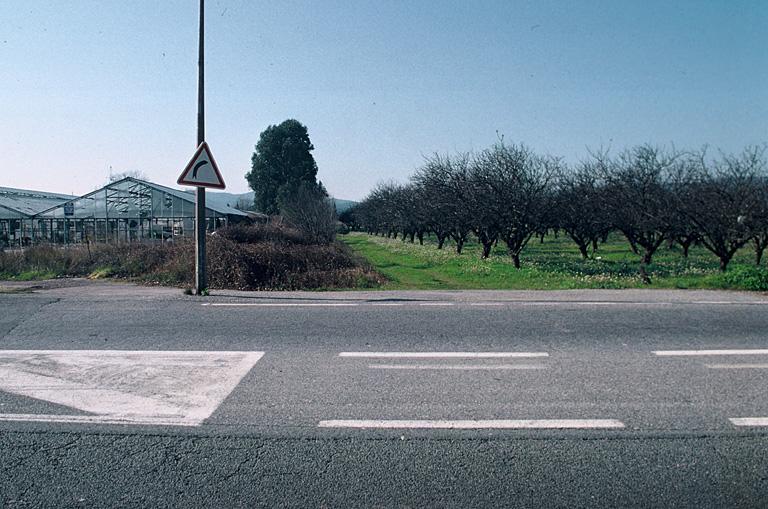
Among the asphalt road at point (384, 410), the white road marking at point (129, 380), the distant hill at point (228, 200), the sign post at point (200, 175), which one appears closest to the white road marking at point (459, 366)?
the asphalt road at point (384, 410)

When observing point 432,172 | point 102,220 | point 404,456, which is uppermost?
point 432,172

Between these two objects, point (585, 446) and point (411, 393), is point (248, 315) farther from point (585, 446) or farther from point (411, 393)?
point (585, 446)

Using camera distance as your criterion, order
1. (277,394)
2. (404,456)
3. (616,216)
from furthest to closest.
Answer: (616,216) → (277,394) → (404,456)

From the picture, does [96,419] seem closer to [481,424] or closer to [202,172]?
[481,424]

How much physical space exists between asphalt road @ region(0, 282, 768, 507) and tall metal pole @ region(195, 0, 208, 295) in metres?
2.89

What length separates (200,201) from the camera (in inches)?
468

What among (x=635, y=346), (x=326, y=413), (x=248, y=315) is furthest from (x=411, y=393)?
(x=248, y=315)

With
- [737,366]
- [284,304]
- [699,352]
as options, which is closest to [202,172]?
[284,304]

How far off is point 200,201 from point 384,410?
328 inches

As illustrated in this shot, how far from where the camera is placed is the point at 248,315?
29.8 feet

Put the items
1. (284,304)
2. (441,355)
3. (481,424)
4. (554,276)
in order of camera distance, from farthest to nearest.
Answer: (554,276), (284,304), (441,355), (481,424)

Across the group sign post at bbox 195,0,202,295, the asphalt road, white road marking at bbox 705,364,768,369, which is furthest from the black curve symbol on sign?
white road marking at bbox 705,364,768,369

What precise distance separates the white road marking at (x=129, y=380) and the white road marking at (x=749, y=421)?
14.2 feet

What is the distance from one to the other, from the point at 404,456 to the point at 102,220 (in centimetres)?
3093
